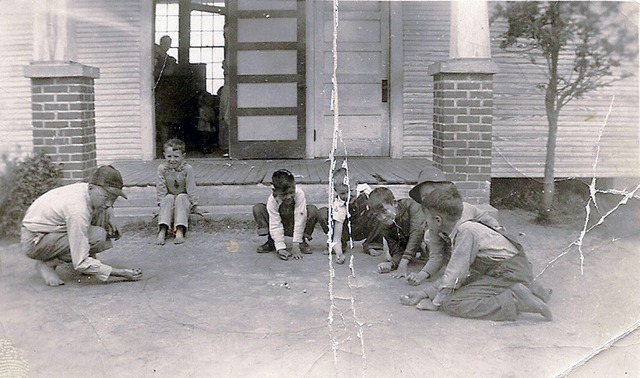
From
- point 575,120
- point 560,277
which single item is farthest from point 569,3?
point 560,277

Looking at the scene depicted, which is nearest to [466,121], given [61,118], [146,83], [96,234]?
[96,234]

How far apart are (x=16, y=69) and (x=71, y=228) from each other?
4.35 metres

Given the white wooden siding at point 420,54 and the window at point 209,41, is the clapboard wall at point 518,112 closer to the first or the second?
the white wooden siding at point 420,54

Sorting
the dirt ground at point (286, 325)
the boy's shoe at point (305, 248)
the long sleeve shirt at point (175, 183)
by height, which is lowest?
the dirt ground at point (286, 325)

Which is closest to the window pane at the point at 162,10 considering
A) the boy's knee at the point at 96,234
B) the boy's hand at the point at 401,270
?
the boy's knee at the point at 96,234

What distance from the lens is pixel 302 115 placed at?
7.85 meters

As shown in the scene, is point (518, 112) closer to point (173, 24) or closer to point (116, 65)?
point (116, 65)

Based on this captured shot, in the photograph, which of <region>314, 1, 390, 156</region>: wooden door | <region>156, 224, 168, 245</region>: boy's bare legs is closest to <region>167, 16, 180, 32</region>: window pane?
<region>314, 1, 390, 156</region>: wooden door

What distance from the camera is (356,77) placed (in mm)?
7848

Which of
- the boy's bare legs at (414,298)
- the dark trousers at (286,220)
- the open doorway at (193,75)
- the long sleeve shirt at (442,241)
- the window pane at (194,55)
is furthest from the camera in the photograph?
the window pane at (194,55)

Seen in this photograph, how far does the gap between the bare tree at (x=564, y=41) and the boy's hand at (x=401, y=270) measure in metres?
2.34

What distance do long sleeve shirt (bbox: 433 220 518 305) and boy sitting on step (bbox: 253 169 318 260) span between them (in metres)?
1.56

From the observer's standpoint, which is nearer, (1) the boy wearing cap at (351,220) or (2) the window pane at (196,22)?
(1) the boy wearing cap at (351,220)

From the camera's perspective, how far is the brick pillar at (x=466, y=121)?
5.76 meters
